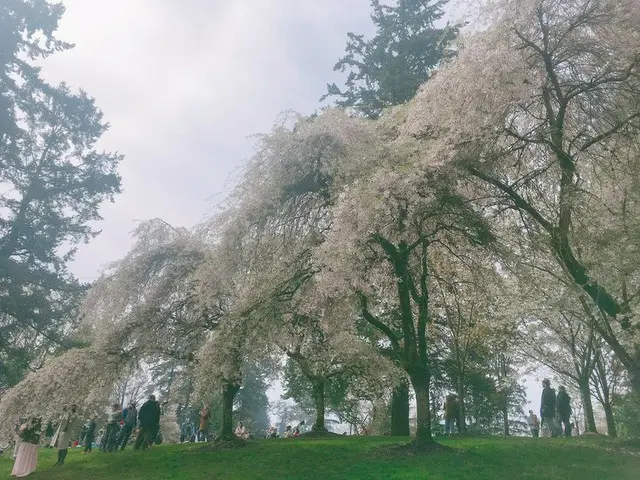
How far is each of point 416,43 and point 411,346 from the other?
19596mm

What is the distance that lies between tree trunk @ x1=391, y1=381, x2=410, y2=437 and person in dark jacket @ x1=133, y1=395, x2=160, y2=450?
12.1 metres

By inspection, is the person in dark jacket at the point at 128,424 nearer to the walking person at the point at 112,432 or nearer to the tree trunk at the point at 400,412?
the walking person at the point at 112,432

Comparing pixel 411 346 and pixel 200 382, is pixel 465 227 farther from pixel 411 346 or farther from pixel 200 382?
pixel 200 382

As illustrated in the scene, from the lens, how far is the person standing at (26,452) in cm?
1404

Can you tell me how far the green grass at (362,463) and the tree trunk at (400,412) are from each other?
848 centimetres

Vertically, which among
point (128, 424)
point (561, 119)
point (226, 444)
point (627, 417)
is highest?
point (561, 119)

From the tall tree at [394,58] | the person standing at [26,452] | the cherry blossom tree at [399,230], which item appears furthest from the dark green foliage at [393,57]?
the person standing at [26,452]

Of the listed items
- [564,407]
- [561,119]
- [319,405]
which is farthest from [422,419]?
[319,405]

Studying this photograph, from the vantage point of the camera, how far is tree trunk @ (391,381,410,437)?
25109mm

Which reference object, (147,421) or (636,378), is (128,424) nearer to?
(147,421)

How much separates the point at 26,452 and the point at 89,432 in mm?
5577

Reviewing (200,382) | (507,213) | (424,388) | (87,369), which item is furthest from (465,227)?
(87,369)

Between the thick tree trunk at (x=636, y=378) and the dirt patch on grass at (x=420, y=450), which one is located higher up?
the thick tree trunk at (x=636, y=378)

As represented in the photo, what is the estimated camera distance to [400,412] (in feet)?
Result: 84.5
